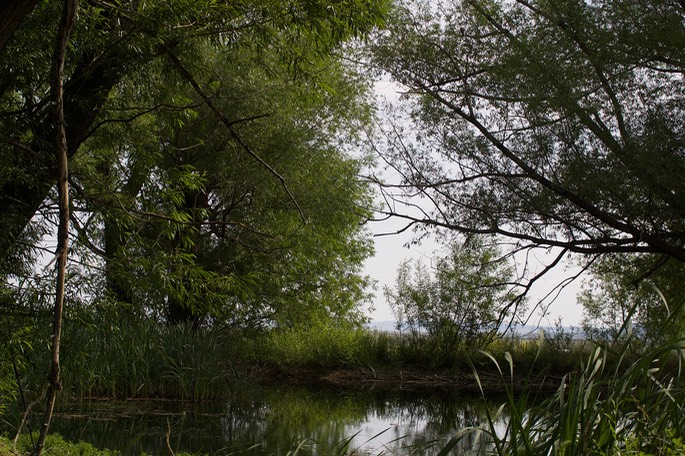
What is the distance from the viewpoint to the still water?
7551 mm

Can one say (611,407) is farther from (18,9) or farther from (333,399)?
(333,399)

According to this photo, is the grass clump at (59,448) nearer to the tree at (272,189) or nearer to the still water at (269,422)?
→ the still water at (269,422)

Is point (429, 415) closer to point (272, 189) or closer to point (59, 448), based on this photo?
point (272, 189)

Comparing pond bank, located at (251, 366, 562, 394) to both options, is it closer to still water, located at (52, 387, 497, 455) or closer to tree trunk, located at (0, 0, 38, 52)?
still water, located at (52, 387, 497, 455)

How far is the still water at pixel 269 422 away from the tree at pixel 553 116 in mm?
2559

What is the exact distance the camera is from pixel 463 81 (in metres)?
9.34

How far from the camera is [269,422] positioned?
9.21m

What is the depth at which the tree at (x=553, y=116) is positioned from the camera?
312 inches

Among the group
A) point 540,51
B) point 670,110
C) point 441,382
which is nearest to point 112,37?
point 540,51

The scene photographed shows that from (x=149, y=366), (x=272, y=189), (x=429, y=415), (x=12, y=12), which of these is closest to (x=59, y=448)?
(x=12, y=12)

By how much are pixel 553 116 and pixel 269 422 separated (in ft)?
16.1

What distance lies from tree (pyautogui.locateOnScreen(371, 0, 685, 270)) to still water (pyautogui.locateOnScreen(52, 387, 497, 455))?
2.56m

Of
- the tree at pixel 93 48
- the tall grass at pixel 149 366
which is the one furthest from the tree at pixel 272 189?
the tree at pixel 93 48

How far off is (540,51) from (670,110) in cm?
151
